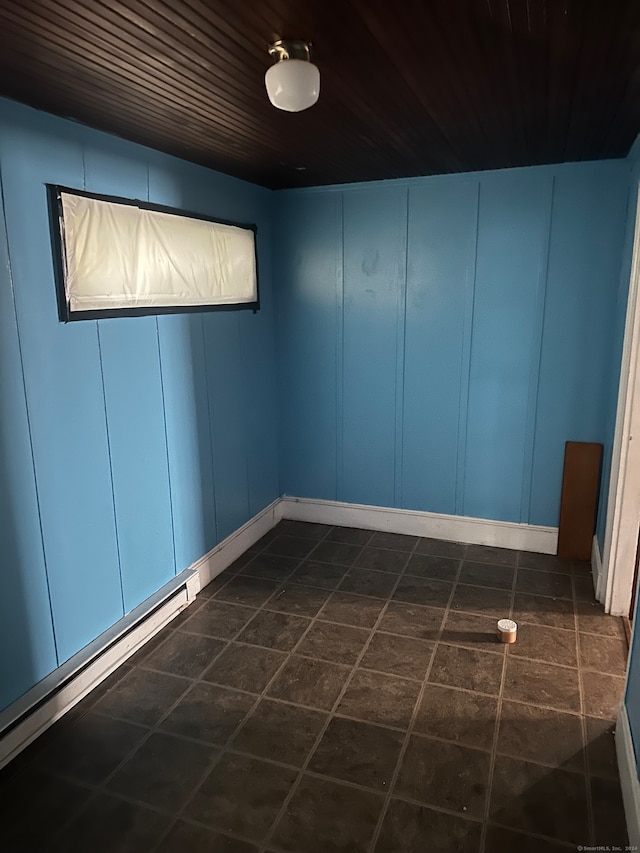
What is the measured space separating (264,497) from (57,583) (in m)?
1.91

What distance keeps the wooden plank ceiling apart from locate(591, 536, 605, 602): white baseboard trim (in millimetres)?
2226

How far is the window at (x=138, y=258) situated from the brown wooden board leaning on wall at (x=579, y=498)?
7.59 feet

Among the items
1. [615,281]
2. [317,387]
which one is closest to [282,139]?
[317,387]

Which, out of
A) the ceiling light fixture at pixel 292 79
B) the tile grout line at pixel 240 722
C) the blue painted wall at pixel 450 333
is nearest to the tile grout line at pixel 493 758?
the tile grout line at pixel 240 722

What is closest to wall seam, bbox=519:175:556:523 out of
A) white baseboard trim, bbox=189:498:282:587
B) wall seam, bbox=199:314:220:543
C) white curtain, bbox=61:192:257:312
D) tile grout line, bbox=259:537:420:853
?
tile grout line, bbox=259:537:420:853

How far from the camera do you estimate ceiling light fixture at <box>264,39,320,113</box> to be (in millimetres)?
1625

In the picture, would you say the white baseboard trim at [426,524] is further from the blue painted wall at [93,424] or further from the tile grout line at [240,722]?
the tile grout line at [240,722]

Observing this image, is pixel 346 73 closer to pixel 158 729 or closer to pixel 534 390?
pixel 534 390

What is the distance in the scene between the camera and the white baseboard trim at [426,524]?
3.84 metres

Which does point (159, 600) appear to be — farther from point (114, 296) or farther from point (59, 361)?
point (114, 296)

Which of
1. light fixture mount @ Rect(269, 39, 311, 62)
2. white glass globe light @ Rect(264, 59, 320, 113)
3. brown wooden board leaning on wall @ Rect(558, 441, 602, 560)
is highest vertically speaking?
light fixture mount @ Rect(269, 39, 311, 62)

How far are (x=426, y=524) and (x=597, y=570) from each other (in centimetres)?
114

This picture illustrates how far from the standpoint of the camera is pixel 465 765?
2121 mm

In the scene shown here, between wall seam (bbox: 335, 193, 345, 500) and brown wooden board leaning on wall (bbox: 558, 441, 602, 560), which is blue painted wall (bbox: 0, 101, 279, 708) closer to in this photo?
wall seam (bbox: 335, 193, 345, 500)
